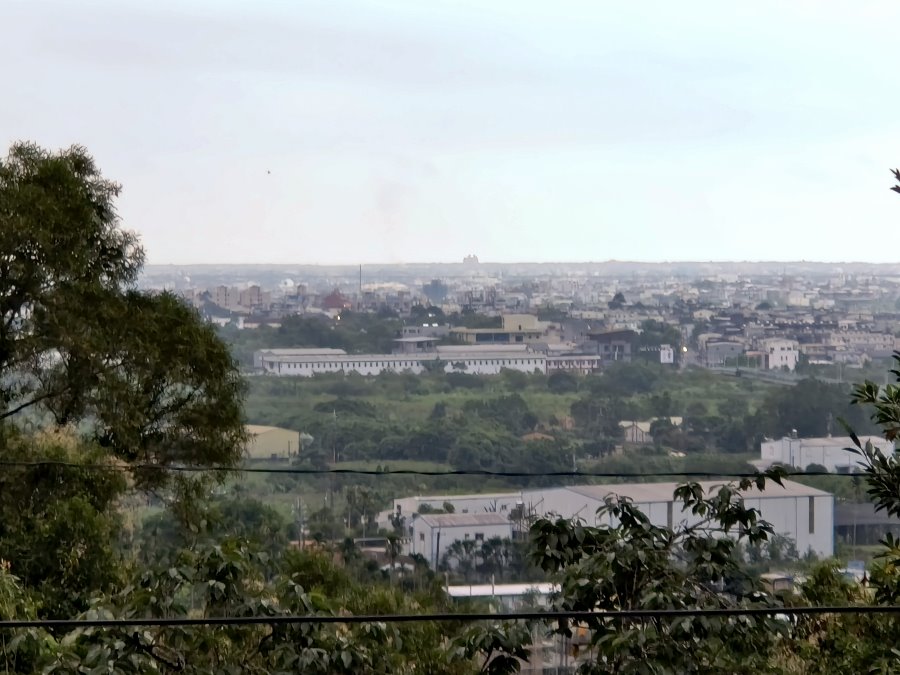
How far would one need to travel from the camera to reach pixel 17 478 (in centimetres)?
600

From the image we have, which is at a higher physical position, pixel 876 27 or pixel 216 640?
pixel 876 27

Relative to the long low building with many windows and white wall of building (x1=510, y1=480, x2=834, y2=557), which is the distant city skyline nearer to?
the long low building with many windows

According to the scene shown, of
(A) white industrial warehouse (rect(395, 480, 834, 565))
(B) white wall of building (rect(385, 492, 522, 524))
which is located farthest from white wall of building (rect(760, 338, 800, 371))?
(A) white industrial warehouse (rect(395, 480, 834, 565))

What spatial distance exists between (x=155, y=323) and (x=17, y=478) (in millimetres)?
1391

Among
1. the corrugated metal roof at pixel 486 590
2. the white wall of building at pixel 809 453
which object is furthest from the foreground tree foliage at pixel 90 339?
the white wall of building at pixel 809 453

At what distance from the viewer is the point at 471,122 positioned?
23.2m

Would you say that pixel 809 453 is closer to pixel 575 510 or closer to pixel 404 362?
pixel 575 510

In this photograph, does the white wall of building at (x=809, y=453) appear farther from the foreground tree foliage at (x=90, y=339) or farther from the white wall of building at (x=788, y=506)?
the foreground tree foliage at (x=90, y=339)

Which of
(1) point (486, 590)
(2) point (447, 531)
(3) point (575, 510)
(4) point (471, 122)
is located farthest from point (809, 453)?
(4) point (471, 122)

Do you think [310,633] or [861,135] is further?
[861,135]

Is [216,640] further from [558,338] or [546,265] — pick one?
[546,265]

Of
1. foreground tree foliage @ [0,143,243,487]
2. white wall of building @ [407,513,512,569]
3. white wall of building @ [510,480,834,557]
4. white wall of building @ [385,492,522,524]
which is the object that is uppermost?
foreground tree foliage @ [0,143,243,487]

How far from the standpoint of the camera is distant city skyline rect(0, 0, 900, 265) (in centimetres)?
1488

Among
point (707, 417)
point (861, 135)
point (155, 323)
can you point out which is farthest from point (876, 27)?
point (155, 323)
